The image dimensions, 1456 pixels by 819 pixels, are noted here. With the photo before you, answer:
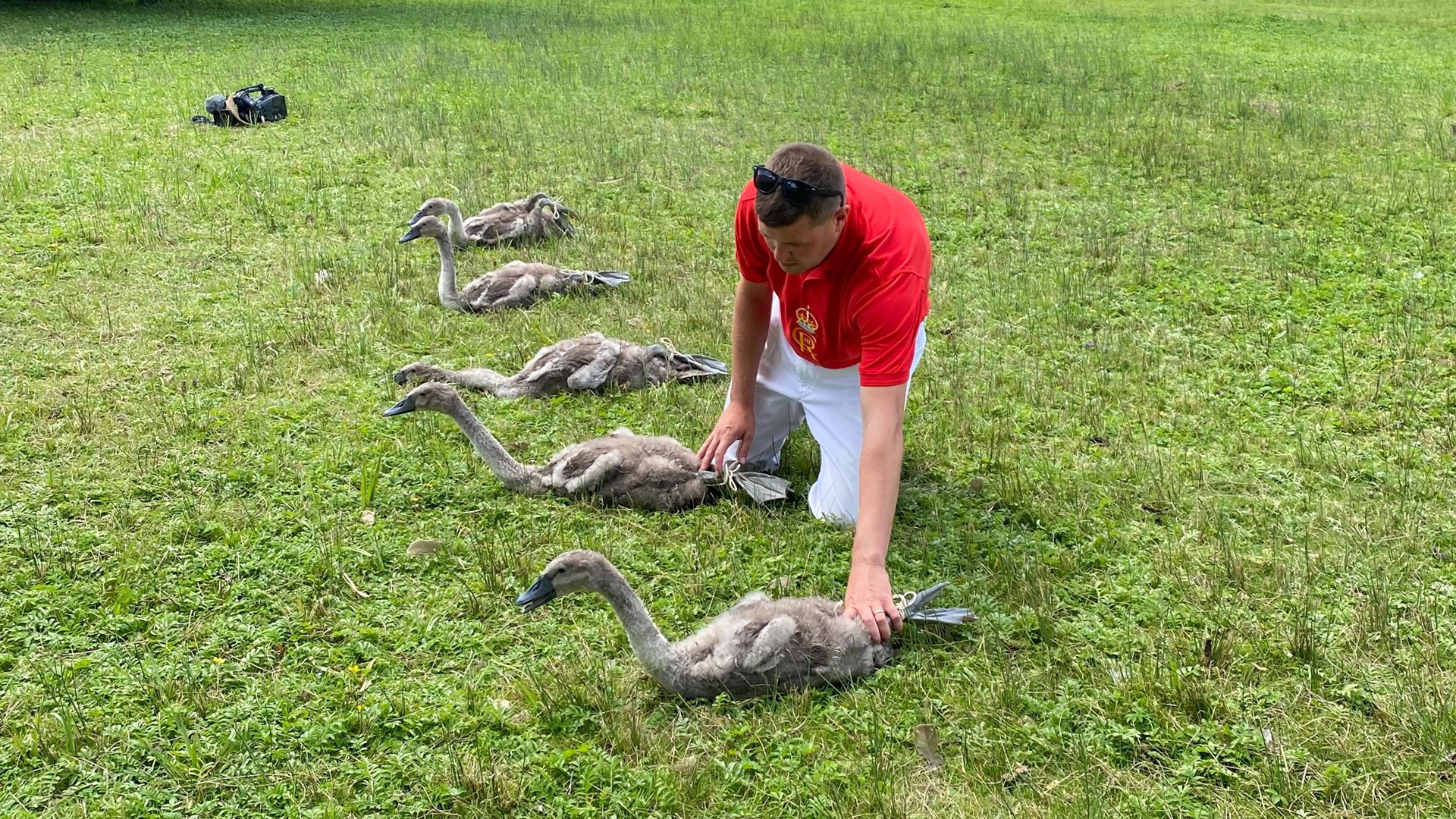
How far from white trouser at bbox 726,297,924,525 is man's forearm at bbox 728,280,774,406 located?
0.75 feet

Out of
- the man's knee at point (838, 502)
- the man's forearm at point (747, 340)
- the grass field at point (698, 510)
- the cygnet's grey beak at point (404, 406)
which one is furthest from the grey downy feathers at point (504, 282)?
the man's knee at point (838, 502)

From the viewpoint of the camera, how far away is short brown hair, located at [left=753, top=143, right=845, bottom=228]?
4.44m

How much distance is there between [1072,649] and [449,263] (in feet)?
18.7

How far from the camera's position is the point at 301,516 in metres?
5.67

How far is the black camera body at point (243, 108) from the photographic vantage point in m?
13.5

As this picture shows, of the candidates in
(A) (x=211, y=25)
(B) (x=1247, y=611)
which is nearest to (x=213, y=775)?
(B) (x=1247, y=611)

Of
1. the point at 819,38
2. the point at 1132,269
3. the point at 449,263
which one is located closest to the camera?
the point at 449,263

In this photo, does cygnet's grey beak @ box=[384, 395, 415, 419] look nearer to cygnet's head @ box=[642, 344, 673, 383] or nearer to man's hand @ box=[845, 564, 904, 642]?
cygnet's head @ box=[642, 344, 673, 383]

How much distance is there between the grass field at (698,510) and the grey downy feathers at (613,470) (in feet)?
0.42

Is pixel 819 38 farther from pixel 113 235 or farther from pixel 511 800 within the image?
pixel 511 800

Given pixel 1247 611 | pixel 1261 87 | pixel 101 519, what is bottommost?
pixel 101 519

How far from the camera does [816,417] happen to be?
5.98 m

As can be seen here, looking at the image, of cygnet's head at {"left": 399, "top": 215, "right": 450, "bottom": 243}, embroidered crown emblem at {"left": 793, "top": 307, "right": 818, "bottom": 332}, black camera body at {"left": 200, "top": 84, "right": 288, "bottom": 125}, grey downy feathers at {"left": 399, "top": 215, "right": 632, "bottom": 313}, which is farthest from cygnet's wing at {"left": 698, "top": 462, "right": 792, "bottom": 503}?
black camera body at {"left": 200, "top": 84, "right": 288, "bottom": 125}

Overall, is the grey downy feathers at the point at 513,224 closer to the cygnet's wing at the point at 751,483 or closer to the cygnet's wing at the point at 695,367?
the cygnet's wing at the point at 695,367
